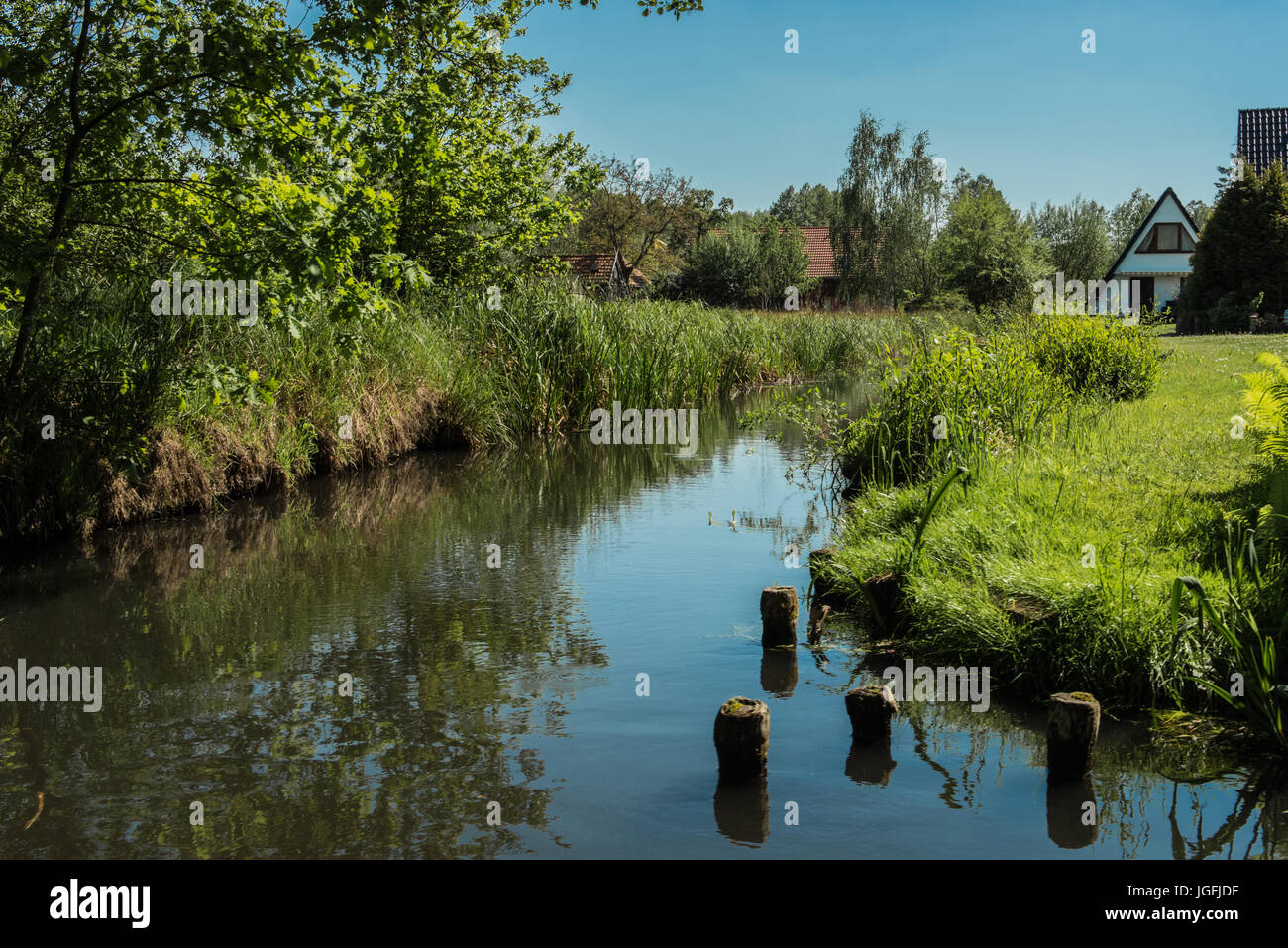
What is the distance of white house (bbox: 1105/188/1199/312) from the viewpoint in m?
54.5

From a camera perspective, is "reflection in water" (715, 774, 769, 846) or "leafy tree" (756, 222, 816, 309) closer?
"reflection in water" (715, 774, 769, 846)

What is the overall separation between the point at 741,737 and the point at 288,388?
9.41 m

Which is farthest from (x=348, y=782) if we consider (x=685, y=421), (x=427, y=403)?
(x=685, y=421)

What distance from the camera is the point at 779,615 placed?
6609 mm

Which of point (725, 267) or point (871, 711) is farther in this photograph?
point (725, 267)

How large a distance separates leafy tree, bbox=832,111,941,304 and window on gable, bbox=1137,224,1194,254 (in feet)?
37.6

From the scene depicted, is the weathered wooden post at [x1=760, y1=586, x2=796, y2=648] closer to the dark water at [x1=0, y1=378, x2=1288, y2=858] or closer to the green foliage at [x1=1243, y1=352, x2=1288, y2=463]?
the dark water at [x1=0, y1=378, x2=1288, y2=858]

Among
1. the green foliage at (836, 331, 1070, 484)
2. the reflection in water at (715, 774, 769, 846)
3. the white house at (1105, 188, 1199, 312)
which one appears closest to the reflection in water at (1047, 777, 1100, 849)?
the reflection in water at (715, 774, 769, 846)

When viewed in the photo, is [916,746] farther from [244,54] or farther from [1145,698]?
[244,54]

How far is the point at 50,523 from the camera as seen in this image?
948 centimetres

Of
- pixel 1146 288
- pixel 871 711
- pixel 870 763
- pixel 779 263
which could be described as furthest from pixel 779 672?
pixel 1146 288

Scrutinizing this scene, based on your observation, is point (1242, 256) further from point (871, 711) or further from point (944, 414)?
point (871, 711)

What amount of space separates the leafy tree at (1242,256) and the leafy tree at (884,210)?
20874 mm

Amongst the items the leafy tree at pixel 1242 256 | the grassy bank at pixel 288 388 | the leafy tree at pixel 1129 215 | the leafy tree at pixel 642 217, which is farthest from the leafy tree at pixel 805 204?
the grassy bank at pixel 288 388
